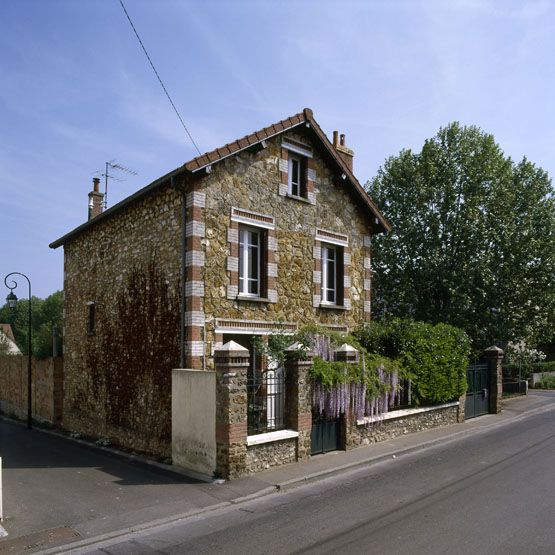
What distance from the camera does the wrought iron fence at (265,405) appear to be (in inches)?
431

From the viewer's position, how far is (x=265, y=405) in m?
11.3

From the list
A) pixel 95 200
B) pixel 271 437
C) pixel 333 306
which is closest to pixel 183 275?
pixel 271 437

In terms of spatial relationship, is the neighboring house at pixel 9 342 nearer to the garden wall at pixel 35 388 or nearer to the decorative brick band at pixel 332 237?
the garden wall at pixel 35 388

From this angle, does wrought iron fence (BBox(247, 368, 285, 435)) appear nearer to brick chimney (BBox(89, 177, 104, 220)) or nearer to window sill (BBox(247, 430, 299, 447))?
window sill (BBox(247, 430, 299, 447))

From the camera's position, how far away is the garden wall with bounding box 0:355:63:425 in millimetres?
18422

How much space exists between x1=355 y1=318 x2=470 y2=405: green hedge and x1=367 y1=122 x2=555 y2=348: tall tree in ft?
20.7

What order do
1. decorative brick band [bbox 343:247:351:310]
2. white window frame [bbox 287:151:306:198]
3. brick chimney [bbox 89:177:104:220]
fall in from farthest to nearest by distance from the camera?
brick chimney [bbox 89:177:104:220], decorative brick band [bbox 343:247:351:310], white window frame [bbox 287:151:306:198]

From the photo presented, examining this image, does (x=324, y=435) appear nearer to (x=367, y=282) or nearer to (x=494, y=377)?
(x=367, y=282)

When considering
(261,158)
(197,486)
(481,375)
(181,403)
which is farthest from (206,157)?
(481,375)

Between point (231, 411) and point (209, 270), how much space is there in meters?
3.80

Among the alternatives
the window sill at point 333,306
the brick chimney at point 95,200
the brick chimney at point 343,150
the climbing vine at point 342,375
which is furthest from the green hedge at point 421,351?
the brick chimney at point 95,200

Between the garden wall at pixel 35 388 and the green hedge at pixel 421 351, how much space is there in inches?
412

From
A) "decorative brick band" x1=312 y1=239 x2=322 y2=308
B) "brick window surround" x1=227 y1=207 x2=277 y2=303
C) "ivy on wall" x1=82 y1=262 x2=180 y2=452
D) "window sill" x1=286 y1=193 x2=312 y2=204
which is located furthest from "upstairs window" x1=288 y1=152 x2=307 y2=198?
"ivy on wall" x1=82 y1=262 x2=180 y2=452

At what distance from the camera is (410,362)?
15000 millimetres
